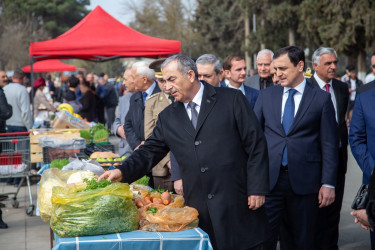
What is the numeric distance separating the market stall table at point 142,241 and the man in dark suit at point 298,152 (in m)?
1.37

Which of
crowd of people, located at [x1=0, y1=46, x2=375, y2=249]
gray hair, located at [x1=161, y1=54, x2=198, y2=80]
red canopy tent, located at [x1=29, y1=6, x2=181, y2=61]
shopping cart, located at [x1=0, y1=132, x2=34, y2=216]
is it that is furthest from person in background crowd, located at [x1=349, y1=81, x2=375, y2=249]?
red canopy tent, located at [x1=29, y1=6, x2=181, y2=61]

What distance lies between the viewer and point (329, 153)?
4910 mm

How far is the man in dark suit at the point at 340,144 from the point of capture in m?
6.10

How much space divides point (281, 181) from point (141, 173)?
1.36 meters

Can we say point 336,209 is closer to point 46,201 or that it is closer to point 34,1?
point 46,201

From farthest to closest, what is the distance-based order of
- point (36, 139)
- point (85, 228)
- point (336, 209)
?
1. point (36, 139)
2. point (336, 209)
3. point (85, 228)

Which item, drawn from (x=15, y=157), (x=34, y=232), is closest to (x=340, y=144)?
(x=34, y=232)

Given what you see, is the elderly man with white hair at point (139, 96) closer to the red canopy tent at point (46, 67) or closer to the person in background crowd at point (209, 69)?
the person in background crowd at point (209, 69)

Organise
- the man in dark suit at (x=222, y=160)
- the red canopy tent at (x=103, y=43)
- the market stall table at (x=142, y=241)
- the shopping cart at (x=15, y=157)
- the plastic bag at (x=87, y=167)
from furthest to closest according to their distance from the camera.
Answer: the red canopy tent at (x=103, y=43)
the shopping cart at (x=15, y=157)
the plastic bag at (x=87, y=167)
the man in dark suit at (x=222, y=160)
the market stall table at (x=142, y=241)

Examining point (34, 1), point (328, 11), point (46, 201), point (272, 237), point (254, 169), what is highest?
point (34, 1)

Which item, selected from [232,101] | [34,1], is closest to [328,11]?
[232,101]

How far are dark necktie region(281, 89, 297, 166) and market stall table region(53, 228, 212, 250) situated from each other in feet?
4.72

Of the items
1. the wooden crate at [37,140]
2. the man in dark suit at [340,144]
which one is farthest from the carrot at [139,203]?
the wooden crate at [37,140]

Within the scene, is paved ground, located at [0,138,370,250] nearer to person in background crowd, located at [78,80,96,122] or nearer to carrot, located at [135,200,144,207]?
carrot, located at [135,200,144,207]
